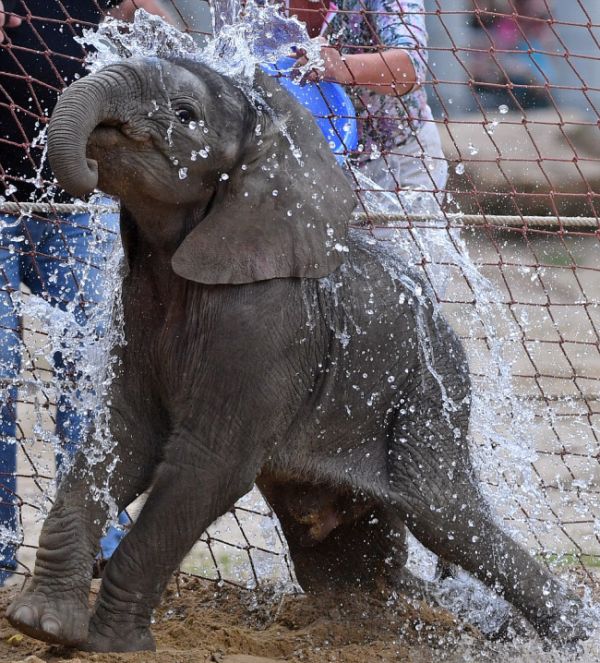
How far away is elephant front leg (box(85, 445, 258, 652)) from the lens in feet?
10.9

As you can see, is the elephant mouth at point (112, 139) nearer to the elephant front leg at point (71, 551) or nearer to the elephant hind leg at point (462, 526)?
the elephant front leg at point (71, 551)

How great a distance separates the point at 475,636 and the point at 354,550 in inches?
18.4

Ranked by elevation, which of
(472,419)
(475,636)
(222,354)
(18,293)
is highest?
(222,354)

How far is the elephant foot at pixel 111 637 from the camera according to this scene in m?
3.34

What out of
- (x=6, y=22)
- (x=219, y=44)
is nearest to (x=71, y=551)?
(x=219, y=44)

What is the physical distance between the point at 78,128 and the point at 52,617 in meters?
1.24

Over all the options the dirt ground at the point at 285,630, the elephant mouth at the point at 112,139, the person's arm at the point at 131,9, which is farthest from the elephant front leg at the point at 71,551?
the person's arm at the point at 131,9

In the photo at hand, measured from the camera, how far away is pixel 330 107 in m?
4.07

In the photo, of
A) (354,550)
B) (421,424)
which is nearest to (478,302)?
(421,424)

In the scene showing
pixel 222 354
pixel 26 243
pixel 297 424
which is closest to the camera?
pixel 222 354

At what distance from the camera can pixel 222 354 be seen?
3287mm

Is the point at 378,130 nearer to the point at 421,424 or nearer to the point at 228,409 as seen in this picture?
the point at 421,424

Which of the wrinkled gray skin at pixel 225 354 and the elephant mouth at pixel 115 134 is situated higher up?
the elephant mouth at pixel 115 134

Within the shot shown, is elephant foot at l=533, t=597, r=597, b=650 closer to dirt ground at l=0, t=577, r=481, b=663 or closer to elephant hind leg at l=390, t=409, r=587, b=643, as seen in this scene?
elephant hind leg at l=390, t=409, r=587, b=643
